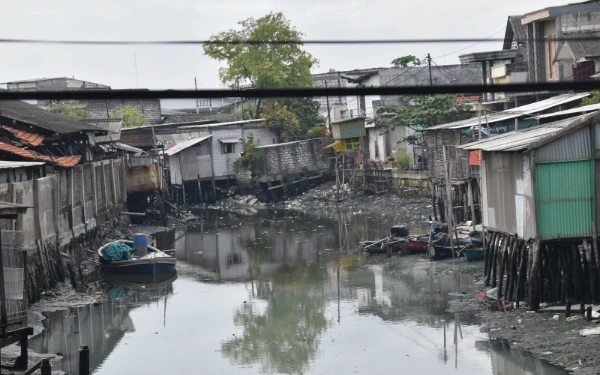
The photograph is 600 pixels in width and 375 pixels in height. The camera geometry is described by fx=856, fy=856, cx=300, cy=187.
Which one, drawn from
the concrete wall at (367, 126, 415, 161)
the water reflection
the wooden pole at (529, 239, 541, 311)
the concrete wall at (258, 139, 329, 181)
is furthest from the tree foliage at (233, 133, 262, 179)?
the wooden pole at (529, 239, 541, 311)

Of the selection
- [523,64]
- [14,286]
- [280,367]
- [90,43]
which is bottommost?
[280,367]

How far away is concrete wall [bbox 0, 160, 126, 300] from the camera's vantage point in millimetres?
18891

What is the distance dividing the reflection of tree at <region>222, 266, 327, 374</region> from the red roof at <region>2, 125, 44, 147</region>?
26.7ft

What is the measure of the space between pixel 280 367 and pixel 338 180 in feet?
99.7

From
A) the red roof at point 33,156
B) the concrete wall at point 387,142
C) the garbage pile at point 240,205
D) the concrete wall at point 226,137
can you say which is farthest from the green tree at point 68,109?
the red roof at point 33,156

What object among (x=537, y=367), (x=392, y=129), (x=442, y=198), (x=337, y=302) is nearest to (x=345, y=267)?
(x=337, y=302)

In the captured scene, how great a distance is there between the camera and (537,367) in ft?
44.6

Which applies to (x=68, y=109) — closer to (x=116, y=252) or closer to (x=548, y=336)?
(x=116, y=252)

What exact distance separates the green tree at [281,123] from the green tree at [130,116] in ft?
40.1

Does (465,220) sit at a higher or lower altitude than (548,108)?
lower

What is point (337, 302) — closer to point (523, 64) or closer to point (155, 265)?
point (155, 265)

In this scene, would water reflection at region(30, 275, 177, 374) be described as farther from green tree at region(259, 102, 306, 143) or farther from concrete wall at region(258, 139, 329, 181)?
green tree at region(259, 102, 306, 143)

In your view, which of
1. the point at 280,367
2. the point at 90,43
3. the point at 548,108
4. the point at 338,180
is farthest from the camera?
the point at 338,180

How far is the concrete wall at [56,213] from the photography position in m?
18.9
